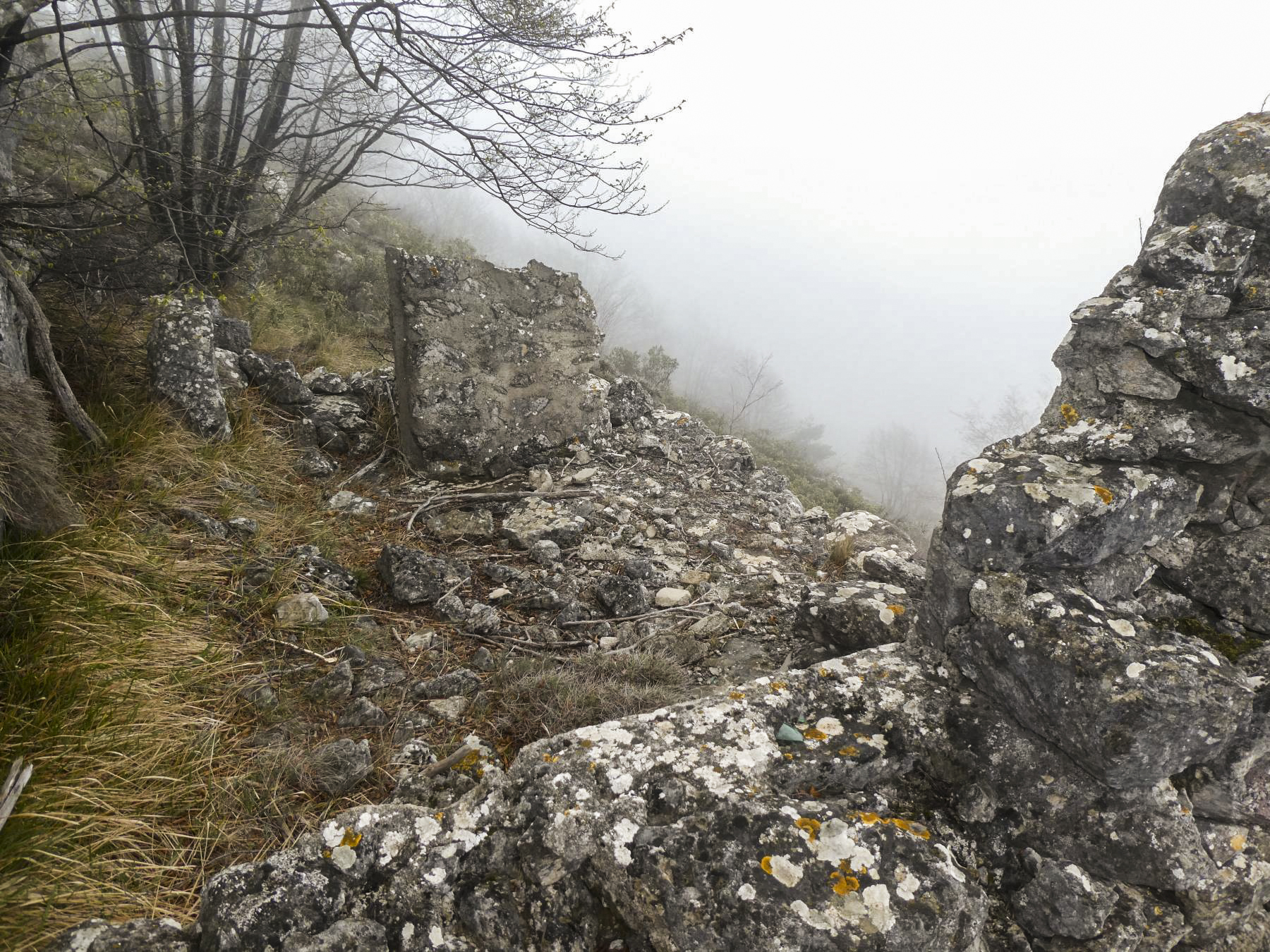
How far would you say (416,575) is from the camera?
3393mm

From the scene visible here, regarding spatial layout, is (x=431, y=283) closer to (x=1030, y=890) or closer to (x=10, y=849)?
(x=10, y=849)

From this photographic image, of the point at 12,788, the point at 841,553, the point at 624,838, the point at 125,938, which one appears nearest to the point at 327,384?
the point at 12,788

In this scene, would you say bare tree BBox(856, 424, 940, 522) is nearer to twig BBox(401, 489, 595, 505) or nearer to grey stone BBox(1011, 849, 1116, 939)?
twig BBox(401, 489, 595, 505)

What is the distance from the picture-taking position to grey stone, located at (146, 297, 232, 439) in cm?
421

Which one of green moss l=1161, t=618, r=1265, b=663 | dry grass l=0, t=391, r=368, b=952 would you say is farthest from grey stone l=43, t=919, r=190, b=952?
green moss l=1161, t=618, r=1265, b=663

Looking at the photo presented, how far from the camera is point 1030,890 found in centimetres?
166

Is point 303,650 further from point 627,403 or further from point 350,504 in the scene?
point 627,403

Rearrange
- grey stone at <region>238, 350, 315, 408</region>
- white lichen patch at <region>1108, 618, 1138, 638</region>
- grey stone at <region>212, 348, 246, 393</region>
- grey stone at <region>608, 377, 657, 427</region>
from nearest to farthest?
white lichen patch at <region>1108, 618, 1138, 638</region> → grey stone at <region>212, 348, 246, 393</region> → grey stone at <region>238, 350, 315, 408</region> → grey stone at <region>608, 377, 657, 427</region>

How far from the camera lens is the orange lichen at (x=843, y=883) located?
148cm

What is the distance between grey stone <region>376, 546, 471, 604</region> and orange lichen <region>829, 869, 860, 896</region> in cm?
246

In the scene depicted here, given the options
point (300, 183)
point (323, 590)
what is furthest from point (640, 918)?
point (300, 183)

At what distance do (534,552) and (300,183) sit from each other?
571 centimetres

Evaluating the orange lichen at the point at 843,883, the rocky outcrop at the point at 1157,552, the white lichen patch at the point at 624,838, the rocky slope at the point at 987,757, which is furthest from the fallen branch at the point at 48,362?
the rocky outcrop at the point at 1157,552

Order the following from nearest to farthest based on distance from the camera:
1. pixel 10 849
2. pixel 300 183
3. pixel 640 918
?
pixel 640 918, pixel 10 849, pixel 300 183
